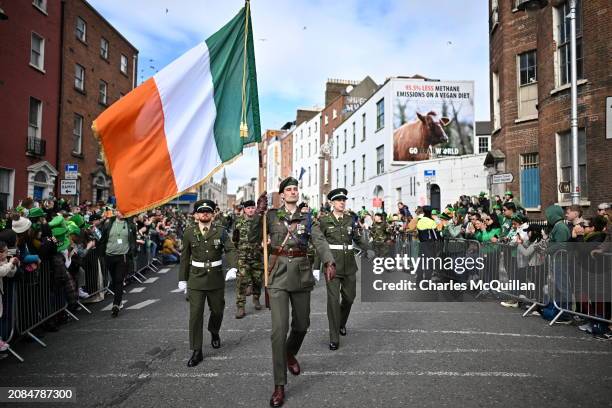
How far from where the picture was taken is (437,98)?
29.9 m

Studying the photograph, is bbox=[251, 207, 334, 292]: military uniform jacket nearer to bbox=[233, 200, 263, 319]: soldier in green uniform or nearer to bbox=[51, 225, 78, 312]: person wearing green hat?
bbox=[233, 200, 263, 319]: soldier in green uniform

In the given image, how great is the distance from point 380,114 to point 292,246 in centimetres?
2775

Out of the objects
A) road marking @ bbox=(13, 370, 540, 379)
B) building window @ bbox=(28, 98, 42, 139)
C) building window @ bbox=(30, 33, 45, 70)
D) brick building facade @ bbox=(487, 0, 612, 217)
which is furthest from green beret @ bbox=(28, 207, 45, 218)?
building window @ bbox=(30, 33, 45, 70)

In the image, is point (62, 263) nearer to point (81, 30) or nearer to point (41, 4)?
point (41, 4)

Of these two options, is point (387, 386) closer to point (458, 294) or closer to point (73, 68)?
point (458, 294)

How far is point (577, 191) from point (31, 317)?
36.3 feet

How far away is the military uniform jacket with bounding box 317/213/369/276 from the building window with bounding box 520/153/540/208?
41.6 ft

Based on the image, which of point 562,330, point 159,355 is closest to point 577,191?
point 562,330

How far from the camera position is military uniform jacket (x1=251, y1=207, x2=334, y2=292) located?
4.62 m

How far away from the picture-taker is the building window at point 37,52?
20.6 metres

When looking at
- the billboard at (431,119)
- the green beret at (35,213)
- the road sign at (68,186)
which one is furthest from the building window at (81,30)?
the green beret at (35,213)

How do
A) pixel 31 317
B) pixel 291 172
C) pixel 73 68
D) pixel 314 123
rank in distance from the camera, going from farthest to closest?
1. pixel 291 172
2. pixel 314 123
3. pixel 73 68
4. pixel 31 317

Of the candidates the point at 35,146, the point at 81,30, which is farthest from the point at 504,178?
the point at 81,30

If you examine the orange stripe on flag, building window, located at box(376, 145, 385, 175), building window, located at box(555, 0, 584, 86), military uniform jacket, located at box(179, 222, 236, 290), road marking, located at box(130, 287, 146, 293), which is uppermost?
building window, located at box(555, 0, 584, 86)
